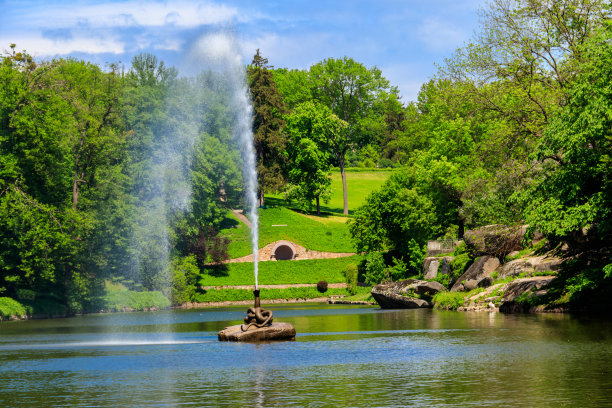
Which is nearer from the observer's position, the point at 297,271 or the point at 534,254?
the point at 534,254

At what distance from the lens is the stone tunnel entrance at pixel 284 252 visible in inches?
3875

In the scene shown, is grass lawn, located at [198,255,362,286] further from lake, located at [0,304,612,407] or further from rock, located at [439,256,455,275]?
lake, located at [0,304,612,407]

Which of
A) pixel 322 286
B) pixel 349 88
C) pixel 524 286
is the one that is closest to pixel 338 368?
pixel 524 286

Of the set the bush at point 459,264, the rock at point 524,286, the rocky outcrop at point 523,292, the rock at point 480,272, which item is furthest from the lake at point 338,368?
the bush at point 459,264

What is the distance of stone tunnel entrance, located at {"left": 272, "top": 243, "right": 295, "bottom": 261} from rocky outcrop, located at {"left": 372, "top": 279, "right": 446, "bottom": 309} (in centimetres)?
3571

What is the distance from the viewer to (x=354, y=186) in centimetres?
13525

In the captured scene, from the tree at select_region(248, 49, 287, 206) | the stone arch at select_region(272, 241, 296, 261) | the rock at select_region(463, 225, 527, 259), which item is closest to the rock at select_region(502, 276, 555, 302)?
the rock at select_region(463, 225, 527, 259)

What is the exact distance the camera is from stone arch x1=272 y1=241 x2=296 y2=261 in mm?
98062

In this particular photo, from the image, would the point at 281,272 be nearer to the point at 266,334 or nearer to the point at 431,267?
the point at 431,267

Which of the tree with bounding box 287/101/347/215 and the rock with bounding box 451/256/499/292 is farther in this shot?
the tree with bounding box 287/101/347/215

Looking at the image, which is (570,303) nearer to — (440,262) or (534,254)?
(534,254)

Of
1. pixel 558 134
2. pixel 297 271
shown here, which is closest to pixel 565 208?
pixel 558 134

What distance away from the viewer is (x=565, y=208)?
37.3 m

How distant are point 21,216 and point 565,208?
159ft
